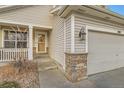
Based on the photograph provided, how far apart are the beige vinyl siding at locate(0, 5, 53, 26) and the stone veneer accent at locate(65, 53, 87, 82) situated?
15.7 ft

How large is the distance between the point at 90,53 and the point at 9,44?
6467mm

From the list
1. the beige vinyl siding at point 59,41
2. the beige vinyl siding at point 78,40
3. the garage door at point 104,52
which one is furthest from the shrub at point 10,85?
the garage door at point 104,52

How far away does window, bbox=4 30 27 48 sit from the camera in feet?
27.2

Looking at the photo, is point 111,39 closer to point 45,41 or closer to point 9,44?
point 45,41

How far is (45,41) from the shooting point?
10227mm

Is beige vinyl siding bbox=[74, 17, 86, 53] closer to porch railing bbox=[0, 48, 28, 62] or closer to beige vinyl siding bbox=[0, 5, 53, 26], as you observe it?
porch railing bbox=[0, 48, 28, 62]

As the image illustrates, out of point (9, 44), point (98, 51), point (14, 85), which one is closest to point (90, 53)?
point (98, 51)

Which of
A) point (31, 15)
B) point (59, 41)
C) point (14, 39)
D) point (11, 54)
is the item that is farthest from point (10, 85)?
point (31, 15)

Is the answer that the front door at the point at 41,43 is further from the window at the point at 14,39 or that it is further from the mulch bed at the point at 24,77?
the mulch bed at the point at 24,77

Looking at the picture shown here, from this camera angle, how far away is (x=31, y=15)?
801 centimetres

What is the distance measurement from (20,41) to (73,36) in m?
5.52

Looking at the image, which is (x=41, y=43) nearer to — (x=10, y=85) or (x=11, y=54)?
(x=11, y=54)

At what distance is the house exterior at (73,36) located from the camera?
4816 mm

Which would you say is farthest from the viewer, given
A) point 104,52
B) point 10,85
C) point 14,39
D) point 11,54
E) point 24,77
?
point 14,39
